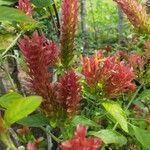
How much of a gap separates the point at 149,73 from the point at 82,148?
39.8 inches

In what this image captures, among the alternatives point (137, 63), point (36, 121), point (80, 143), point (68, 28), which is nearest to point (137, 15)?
point (137, 63)

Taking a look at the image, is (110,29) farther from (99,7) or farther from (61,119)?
(61,119)

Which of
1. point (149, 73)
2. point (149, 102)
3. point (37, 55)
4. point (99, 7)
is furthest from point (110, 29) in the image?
point (37, 55)

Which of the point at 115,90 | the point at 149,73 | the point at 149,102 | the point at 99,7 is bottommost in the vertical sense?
the point at 99,7

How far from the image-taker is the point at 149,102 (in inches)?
112

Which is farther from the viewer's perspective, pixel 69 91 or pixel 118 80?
pixel 118 80

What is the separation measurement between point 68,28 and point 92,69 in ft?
0.40

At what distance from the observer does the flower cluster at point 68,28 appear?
1170mm

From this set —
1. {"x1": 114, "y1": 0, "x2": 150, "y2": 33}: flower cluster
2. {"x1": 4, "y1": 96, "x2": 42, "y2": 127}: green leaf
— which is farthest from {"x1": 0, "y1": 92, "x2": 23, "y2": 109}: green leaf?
{"x1": 114, "y1": 0, "x2": 150, "y2": 33}: flower cluster

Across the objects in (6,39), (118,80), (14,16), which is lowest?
(6,39)

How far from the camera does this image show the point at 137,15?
145cm

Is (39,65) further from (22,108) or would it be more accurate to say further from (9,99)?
(22,108)

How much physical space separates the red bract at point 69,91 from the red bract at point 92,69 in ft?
0.50

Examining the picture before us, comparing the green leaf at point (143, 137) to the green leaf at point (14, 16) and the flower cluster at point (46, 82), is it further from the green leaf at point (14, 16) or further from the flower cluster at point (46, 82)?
the green leaf at point (14, 16)
